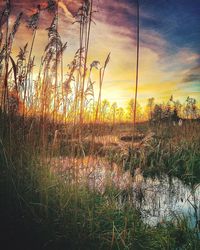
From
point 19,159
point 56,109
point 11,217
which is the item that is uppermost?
point 56,109

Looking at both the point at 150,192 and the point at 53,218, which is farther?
the point at 150,192

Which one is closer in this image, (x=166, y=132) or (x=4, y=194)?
(x=4, y=194)

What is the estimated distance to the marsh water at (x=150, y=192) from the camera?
2852 mm

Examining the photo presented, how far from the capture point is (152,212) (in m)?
3.64

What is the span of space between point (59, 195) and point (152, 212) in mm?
1466

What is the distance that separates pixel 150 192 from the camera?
175 inches

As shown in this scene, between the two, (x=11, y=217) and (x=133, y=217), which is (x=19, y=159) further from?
(x=133, y=217)

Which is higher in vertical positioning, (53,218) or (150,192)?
(53,218)

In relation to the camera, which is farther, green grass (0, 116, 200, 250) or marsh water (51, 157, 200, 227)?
marsh water (51, 157, 200, 227)

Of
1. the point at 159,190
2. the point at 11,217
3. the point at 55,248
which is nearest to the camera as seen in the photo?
the point at 55,248

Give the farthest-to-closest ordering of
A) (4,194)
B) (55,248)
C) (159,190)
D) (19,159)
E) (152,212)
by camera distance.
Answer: (159,190), (152,212), (19,159), (4,194), (55,248)

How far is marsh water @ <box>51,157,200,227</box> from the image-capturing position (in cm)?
285

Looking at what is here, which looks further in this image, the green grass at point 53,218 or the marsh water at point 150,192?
the marsh water at point 150,192

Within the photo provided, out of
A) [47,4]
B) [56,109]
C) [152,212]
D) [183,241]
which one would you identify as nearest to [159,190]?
[152,212]
